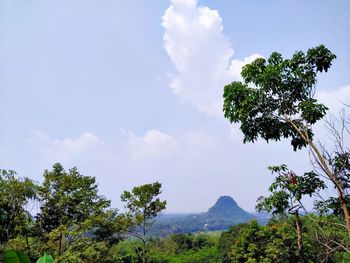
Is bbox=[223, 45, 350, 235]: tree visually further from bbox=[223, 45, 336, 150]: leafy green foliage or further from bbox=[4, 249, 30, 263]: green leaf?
bbox=[4, 249, 30, 263]: green leaf

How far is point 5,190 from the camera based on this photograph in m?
13.3

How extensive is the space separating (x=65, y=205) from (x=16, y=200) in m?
2.31

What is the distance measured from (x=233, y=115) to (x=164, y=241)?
3941 cm

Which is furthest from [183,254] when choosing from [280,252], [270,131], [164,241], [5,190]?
[270,131]

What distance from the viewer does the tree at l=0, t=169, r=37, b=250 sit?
13.2m

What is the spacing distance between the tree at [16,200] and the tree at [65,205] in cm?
81

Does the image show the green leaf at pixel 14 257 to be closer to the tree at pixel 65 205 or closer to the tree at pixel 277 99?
the tree at pixel 277 99

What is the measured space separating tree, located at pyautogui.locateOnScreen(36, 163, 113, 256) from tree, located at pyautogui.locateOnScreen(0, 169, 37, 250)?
812mm

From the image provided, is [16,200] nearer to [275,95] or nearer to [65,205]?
[65,205]

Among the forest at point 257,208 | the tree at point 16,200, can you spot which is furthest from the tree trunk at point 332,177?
the tree at point 16,200

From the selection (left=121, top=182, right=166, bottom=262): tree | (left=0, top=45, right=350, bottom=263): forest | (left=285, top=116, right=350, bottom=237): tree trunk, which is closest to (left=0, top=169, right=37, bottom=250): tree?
(left=0, top=45, right=350, bottom=263): forest

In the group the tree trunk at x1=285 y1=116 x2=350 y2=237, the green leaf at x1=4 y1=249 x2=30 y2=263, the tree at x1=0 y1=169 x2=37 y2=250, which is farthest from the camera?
the tree at x1=0 y1=169 x2=37 y2=250

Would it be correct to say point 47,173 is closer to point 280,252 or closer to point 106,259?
point 106,259

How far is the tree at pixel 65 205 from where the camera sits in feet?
48.6
